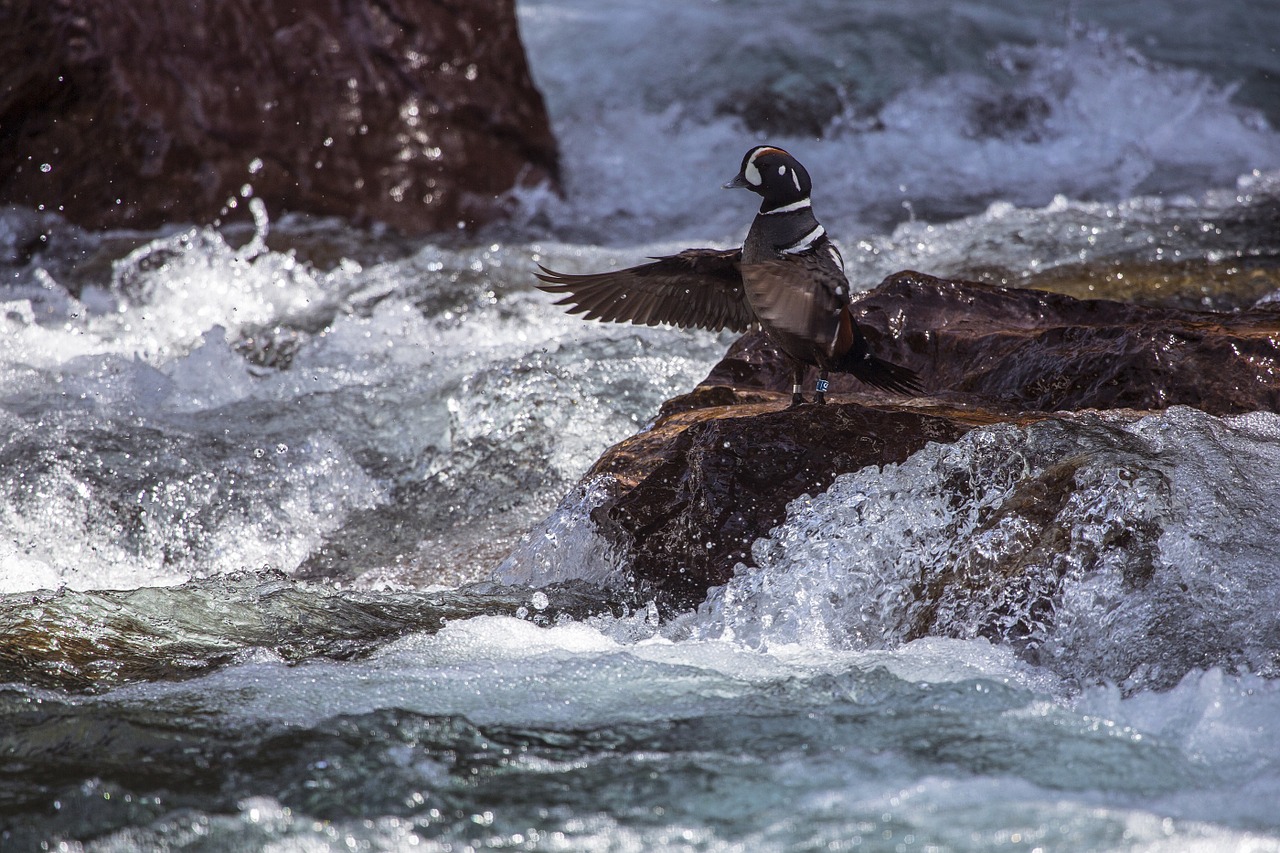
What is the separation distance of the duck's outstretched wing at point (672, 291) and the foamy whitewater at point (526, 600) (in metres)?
0.64

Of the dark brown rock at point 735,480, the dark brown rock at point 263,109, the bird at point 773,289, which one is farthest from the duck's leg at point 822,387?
the dark brown rock at point 263,109

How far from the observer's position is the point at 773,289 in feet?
9.57

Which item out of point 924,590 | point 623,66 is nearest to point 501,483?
point 924,590

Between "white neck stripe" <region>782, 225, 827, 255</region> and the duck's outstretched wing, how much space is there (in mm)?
272

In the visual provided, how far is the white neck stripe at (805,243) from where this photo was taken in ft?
9.87

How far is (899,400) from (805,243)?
0.55 meters

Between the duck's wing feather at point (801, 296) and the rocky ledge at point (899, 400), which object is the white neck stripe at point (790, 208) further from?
the rocky ledge at point (899, 400)

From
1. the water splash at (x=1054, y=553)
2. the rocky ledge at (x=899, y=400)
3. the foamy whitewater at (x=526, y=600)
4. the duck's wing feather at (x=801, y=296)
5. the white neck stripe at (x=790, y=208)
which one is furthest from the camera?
the white neck stripe at (x=790, y=208)

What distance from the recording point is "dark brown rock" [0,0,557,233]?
246 inches

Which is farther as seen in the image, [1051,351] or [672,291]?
[672,291]

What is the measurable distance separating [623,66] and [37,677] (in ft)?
27.1

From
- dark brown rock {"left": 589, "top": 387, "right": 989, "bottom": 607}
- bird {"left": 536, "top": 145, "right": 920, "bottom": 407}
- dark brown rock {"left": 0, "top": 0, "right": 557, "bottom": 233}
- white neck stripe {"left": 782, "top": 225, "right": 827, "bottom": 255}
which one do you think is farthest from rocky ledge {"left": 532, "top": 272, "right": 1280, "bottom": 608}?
dark brown rock {"left": 0, "top": 0, "right": 557, "bottom": 233}

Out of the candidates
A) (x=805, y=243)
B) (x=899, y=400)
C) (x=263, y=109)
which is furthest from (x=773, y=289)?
(x=263, y=109)

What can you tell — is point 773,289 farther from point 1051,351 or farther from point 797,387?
point 1051,351
